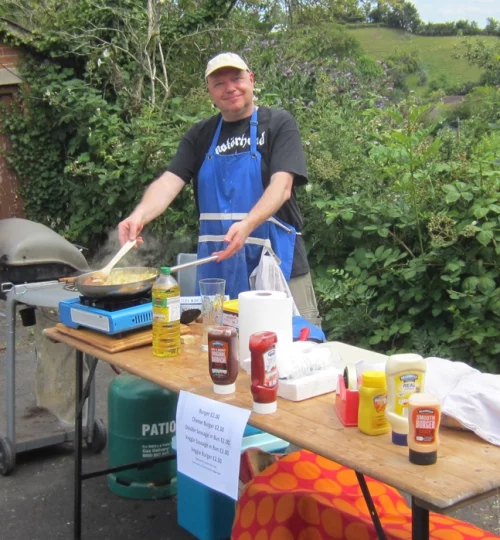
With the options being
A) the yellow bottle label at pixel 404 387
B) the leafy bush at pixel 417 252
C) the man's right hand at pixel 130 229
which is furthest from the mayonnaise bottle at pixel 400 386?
the leafy bush at pixel 417 252

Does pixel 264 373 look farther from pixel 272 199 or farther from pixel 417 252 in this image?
pixel 417 252

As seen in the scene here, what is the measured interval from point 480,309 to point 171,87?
5259 mm

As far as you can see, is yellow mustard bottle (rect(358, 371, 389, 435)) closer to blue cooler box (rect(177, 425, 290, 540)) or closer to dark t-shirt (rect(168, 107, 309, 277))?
blue cooler box (rect(177, 425, 290, 540))

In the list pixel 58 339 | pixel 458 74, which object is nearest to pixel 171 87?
pixel 58 339

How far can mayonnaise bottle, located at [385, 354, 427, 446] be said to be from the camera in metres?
1.74

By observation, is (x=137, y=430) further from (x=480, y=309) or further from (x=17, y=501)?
(x=480, y=309)

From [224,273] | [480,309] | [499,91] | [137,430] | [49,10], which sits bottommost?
[137,430]

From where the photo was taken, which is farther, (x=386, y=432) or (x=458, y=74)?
(x=458, y=74)

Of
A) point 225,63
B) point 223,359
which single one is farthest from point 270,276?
point 223,359

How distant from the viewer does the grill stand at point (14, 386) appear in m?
3.50

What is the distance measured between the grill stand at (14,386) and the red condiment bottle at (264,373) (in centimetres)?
153

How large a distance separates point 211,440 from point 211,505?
1.03 metres

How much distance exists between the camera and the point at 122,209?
725cm

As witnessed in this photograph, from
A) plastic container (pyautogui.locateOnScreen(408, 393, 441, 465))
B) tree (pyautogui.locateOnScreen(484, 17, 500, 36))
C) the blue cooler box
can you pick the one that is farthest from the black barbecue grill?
tree (pyautogui.locateOnScreen(484, 17, 500, 36))
